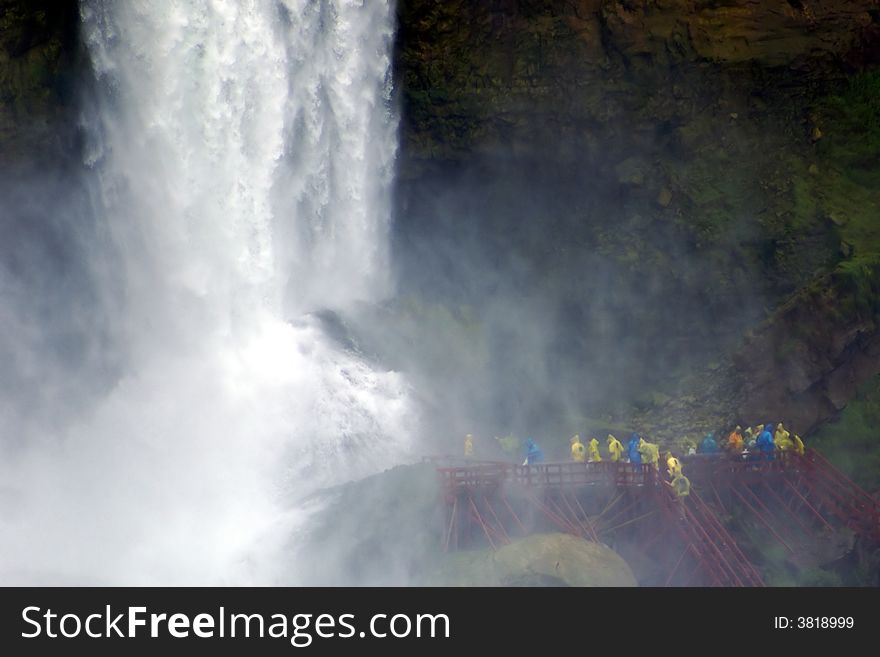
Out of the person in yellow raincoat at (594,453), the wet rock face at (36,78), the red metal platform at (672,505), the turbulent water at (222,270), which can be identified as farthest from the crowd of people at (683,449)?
the wet rock face at (36,78)

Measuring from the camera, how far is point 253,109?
40.0 m

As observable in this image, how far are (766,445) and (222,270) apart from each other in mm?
16221

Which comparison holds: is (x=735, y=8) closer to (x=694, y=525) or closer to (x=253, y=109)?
(x=253, y=109)

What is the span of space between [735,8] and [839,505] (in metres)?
16.7

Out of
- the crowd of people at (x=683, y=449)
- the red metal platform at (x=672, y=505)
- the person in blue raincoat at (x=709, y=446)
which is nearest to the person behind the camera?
the red metal platform at (x=672, y=505)

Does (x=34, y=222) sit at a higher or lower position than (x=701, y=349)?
higher

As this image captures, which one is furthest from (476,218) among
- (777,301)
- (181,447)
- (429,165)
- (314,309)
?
(181,447)

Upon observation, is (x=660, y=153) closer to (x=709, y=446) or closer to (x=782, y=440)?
(x=709, y=446)

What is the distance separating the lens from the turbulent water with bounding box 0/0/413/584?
35.7 metres

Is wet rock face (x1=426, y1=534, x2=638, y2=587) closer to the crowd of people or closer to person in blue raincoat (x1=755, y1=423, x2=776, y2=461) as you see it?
the crowd of people

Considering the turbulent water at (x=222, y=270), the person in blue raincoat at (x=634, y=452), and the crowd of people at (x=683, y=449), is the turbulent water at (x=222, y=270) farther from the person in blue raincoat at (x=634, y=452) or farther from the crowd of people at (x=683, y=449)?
the person in blue raincoat at (x=634, y=452)

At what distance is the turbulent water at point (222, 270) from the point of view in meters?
35.7

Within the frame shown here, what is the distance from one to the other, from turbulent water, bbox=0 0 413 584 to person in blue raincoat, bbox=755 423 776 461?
9.89 m

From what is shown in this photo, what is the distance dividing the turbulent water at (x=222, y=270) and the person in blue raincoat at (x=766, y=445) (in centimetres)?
989
